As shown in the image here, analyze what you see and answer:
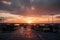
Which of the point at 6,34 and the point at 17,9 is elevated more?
the point at 17,9

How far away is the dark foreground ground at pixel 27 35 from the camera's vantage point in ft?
12.3

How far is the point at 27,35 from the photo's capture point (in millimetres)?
3969

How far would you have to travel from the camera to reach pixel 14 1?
3.53 meters

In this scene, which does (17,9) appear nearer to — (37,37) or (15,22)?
(15,22)

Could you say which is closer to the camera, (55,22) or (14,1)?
(14,1)

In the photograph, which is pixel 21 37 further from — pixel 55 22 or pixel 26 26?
pixel 55 22

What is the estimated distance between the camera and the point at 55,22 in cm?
383

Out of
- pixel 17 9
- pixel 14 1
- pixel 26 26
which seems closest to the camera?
pixel 14 1

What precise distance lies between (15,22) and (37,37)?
31.4 inches

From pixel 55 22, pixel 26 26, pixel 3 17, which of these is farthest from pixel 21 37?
pixel 55 22

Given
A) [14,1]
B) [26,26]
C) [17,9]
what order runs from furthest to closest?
[17,9]
[26,26]
[14,1]

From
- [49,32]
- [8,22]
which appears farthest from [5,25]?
[49,32]

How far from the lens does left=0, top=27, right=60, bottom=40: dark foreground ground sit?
3.76 metres

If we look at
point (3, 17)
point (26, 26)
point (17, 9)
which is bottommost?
point (26, 26)
